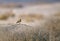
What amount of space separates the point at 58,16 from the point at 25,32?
494 millimetres

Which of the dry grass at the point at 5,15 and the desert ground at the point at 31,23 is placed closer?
the desert ground at the point at 31,23

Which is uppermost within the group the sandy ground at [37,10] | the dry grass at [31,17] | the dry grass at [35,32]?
the sandy ground at [37,10]

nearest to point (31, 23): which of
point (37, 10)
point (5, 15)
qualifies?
point (37, 10)

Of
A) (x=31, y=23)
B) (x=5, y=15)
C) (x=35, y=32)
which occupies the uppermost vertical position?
(x=5, y=15)

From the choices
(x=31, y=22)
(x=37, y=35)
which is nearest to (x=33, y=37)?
(x=37, y=35)

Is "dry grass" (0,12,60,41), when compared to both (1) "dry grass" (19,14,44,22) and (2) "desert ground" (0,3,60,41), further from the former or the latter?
(1) "dry grass" (19,14,44,22)

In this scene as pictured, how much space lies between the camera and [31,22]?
2281 mm

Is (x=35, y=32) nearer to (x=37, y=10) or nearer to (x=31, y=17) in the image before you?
(x=31, y=17)

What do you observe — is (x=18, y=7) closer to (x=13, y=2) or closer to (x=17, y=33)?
(x=13, y=2)

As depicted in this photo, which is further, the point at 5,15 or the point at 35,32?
the point at 5,15

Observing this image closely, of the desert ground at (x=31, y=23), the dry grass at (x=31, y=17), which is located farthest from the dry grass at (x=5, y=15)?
the dry grass at (x=31, y=17)

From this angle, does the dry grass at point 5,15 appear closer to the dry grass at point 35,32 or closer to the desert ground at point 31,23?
the desert ground at point 31,23

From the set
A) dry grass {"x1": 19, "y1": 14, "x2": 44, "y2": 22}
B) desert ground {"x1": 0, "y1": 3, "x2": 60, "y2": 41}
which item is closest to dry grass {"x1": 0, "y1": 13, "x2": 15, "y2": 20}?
desert ground {"x1": 0, "y1": 3, "x2": 60, "y2": 41}

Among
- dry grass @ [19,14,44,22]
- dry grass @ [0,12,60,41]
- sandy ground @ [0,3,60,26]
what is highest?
sandy ground @ [0,3,60,26]
